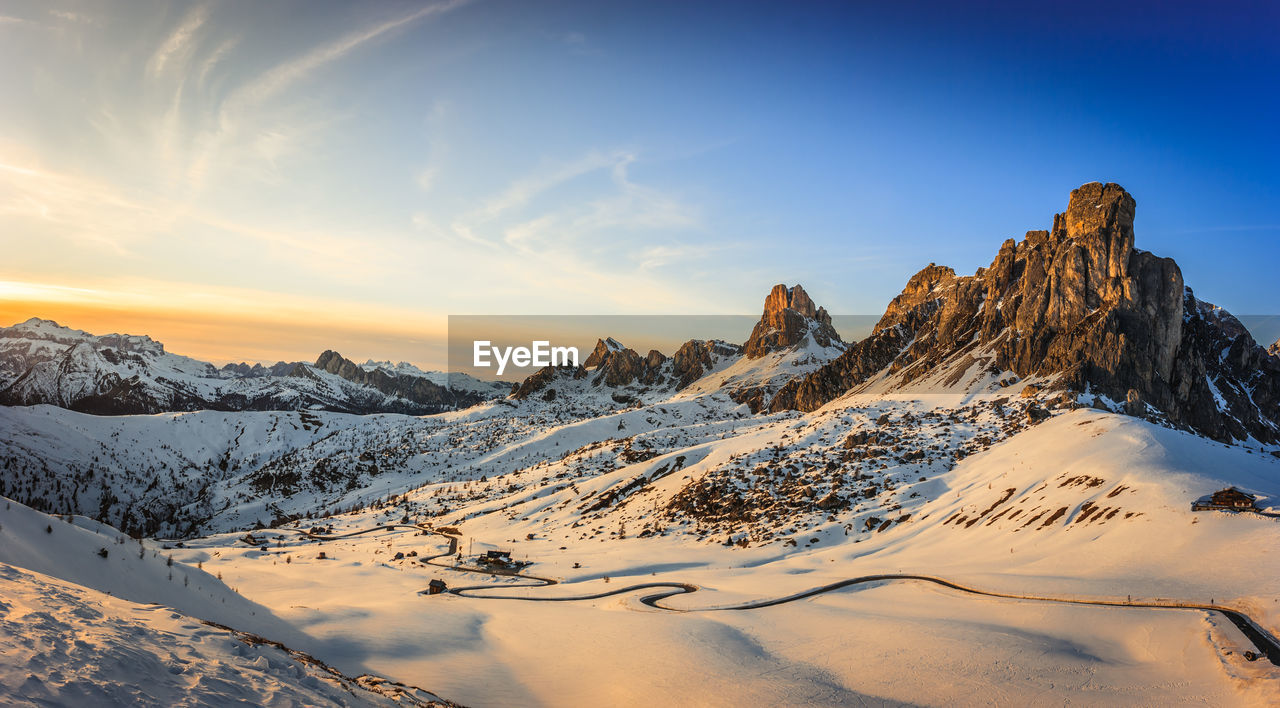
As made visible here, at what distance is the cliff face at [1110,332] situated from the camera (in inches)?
2766

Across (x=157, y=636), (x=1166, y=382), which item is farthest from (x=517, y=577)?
(x=1166, y=382)

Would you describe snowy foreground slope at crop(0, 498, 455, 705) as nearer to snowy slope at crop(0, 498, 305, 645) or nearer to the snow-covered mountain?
snowy slope at crop(0, 498, 305, 645)

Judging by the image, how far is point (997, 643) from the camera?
1520 centimetres

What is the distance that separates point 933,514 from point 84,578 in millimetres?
39819

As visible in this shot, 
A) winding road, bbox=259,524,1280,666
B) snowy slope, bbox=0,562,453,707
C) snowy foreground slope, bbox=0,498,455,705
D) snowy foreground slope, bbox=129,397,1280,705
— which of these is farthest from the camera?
winding road, bbox=259,524,1280,666

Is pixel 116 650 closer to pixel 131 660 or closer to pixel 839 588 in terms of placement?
pixel 131 660

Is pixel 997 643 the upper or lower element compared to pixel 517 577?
upper

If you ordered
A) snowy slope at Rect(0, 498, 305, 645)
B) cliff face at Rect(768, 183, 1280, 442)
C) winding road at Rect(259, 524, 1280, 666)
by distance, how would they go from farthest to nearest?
1. cliff face at Rect(768, 183, 1280, 442)
2. winding road at Rect(259, 524, 1280, 666)
3. snowy slope at Rect(0, 498, 305, 645)

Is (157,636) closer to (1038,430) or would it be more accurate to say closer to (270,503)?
(1038,430)

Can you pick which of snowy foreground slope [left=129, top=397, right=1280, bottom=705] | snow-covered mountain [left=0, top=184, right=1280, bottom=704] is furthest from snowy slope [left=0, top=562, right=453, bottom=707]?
snowy foreground slope [left=129, top=397, right=1280, bottom=705]

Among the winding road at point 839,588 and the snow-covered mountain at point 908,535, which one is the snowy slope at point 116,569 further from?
the winding road at point 839,588

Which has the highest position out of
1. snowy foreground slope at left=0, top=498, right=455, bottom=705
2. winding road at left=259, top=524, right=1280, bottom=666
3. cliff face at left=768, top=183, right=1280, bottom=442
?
cliff face at left=768, top=183, right=1280, bottom=442

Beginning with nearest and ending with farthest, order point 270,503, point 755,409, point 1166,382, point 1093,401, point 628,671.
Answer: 1. point 628,671
2. point 1093,401
3. point 1166,382
4. point 270,503
5. point 755,409

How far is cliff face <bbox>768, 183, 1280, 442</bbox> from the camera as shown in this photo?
230 feet
